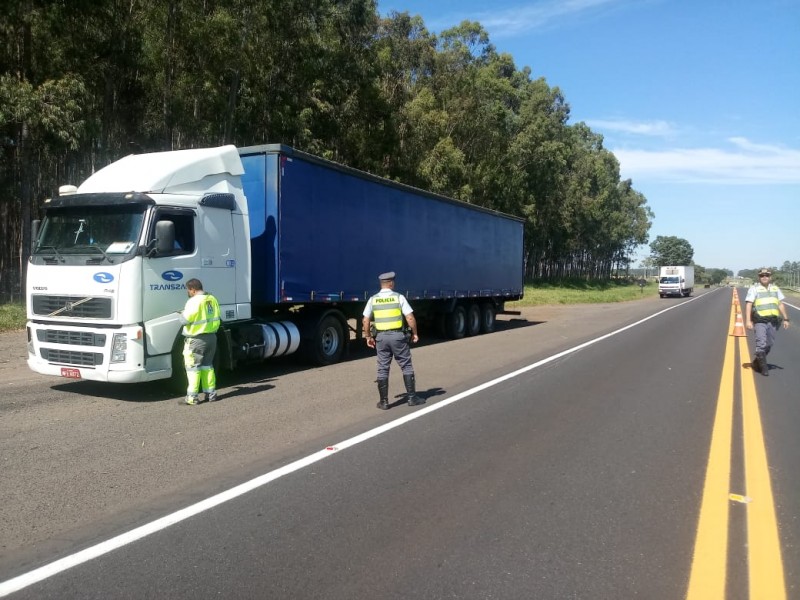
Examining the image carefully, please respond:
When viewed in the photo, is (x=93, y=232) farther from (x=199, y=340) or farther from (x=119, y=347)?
(x=199, y=340)

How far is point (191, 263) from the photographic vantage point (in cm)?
901

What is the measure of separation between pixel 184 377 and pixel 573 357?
7687mm

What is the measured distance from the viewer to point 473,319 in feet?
61.8

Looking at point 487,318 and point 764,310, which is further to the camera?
point 487,318

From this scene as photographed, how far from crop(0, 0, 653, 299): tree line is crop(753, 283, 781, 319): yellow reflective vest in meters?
16.6

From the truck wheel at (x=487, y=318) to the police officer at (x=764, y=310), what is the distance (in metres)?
9.25

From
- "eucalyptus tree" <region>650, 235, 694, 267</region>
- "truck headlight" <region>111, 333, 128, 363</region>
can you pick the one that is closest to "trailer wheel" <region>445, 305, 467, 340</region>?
"truck headlight" <region>111, 333, 128, 363</region>

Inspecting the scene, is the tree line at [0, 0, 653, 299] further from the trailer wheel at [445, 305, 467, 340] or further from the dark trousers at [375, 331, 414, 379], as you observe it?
the dark trousers at [375, 331, 414, 379]

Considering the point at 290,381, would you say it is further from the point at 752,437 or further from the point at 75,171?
the point at 75,171

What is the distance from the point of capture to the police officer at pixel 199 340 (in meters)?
8.20

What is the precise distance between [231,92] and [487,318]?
39.3 feet

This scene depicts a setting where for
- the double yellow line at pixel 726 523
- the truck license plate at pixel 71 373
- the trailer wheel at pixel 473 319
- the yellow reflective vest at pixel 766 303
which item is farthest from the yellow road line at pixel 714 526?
the trailer wheel at pixel 473 319

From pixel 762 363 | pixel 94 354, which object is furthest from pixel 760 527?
pixel 762 363

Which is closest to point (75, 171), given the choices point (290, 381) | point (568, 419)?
point (290, 381)
